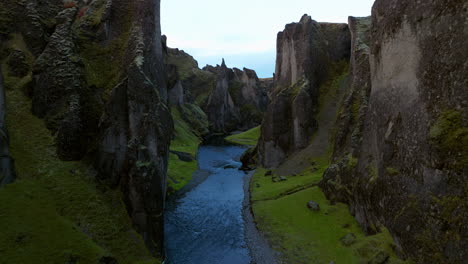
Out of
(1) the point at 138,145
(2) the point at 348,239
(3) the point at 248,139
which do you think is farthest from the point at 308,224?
(3) the point at 248,139

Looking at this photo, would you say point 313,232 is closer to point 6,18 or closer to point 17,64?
point 17,64

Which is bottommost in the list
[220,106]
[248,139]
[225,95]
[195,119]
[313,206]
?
[248,139]

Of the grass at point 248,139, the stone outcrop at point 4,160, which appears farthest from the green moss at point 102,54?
the grass at point 248,139

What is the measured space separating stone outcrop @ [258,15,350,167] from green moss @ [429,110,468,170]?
34.3m

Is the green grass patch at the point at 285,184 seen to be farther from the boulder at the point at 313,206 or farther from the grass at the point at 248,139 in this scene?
the grass at the point at 248,139

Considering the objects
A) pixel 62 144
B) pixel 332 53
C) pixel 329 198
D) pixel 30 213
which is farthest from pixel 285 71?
pixel 30 213

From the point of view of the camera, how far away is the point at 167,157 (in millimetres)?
30859

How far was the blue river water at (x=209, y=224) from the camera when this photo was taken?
87.6 ft

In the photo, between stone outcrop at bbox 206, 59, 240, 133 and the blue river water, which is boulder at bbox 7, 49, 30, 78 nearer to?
the blue river water

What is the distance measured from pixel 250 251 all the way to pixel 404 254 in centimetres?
1268

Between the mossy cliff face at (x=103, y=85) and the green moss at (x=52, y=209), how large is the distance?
78cm

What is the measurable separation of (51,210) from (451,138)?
80.3 ft

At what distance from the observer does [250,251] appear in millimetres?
27297

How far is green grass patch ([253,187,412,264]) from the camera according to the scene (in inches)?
879
